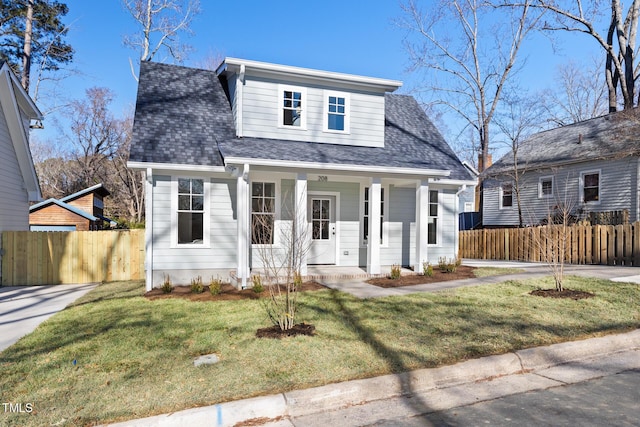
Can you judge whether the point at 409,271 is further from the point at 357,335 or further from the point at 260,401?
the point at 260,401

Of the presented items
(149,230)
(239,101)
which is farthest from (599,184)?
(149,230)

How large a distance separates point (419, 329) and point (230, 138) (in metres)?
7.37

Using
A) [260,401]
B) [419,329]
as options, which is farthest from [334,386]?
[419,329]

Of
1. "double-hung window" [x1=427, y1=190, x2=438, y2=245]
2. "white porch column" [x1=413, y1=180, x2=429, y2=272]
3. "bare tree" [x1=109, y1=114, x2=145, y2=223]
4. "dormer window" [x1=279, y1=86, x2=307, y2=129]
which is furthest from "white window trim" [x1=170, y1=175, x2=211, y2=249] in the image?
"bare tree" [x1=109, y1=114, x2=145, y2=223]

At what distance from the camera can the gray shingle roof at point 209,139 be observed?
10047mm

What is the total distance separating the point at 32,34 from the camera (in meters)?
21.7

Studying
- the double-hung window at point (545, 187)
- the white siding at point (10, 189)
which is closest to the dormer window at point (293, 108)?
the white siding at point (10, 189)

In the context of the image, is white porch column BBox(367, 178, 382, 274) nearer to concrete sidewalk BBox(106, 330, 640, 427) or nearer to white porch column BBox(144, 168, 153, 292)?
white porch column BBox(144, 168, 153, 292)

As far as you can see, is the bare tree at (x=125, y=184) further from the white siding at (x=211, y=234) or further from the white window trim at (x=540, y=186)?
the white window trim at (x=540, y=186)

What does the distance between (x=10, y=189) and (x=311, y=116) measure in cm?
922

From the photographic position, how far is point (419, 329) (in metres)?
5.86

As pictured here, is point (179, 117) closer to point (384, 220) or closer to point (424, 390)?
point (384, 220)

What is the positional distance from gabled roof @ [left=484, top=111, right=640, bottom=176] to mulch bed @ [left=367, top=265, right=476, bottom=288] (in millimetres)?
12093

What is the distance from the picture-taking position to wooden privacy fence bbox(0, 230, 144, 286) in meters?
11.2
